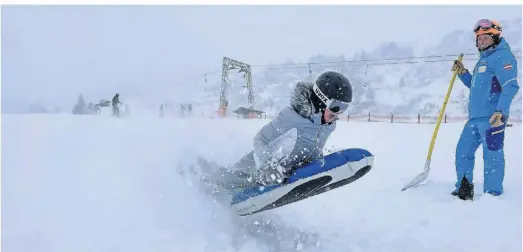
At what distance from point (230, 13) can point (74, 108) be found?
6339 mm

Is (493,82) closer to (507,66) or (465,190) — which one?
(507,66)

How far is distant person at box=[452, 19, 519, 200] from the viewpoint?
13.6ft

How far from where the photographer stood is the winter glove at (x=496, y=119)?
4.12 m

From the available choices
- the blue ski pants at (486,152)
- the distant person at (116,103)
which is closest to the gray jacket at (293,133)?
the blue ski pants at (486,152)

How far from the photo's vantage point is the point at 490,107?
4.33m

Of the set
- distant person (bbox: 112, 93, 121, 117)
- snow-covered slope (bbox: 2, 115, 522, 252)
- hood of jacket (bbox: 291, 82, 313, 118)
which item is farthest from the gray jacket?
distant person (bbox: 112, 93, 121, 117)

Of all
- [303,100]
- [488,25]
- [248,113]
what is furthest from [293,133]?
[248,113]

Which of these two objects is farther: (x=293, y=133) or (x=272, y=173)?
(x=272, y=173)

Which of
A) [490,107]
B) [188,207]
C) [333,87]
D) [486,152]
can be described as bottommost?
[188,207]

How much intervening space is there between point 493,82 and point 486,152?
70 centimetres

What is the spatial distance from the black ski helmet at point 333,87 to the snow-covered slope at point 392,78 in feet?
6.94

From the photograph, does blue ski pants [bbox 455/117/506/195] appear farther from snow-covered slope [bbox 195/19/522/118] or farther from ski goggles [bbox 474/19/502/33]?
snow-covered slope [bbox 195/19/522/118]

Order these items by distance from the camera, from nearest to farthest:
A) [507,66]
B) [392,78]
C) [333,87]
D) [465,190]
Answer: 1. [333,87]
2. [507,66]
3. [465,190]
4. [392,78]

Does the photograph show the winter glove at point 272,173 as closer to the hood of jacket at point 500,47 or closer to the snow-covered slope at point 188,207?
the snow-covered slope at point 188,207
